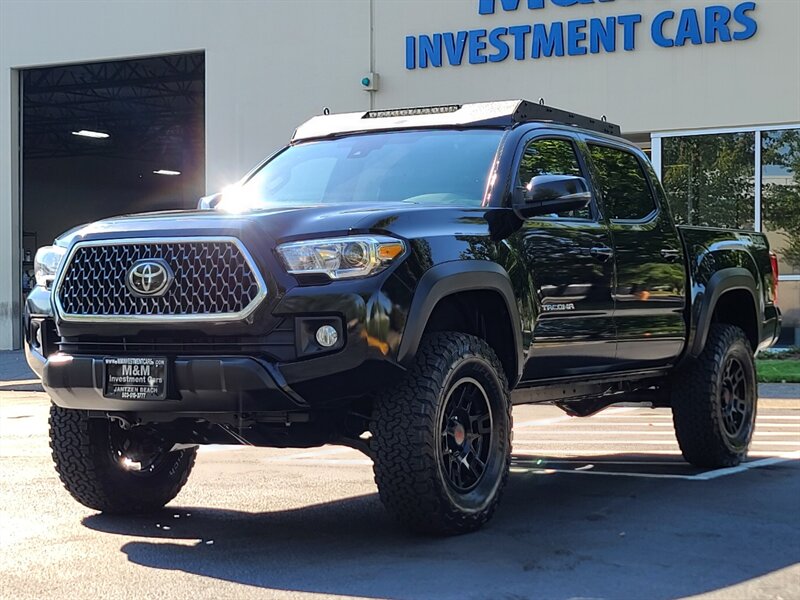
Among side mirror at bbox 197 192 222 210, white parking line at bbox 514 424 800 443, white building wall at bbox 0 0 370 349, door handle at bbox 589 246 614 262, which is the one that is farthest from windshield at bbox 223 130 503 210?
white building wall at bbox 0 0 370 349

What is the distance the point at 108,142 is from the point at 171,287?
4039 cm

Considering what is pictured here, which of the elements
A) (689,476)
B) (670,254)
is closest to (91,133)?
(670,254)

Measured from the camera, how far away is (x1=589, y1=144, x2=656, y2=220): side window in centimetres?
736

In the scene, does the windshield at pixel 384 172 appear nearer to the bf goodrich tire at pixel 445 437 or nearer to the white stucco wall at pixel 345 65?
the bf goodrich tire at pixel 445 437

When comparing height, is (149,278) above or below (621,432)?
above

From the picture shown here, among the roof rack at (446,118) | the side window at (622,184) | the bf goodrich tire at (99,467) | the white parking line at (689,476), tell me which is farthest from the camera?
the white parking line at (689,476)

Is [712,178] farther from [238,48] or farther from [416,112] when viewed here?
[416,112]

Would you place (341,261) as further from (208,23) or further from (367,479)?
(208,23)

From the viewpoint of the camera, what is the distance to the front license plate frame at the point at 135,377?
524 cm

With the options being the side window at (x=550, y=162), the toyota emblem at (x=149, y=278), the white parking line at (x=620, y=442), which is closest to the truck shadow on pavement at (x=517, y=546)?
the toyota emblem at (x=149, y=278)

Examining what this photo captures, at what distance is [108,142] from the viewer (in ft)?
145

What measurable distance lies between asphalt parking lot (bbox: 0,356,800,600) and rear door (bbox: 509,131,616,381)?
0.82 m

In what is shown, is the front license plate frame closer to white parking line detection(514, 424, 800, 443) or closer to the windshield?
the windshield

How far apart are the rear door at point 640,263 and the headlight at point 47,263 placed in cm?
305
